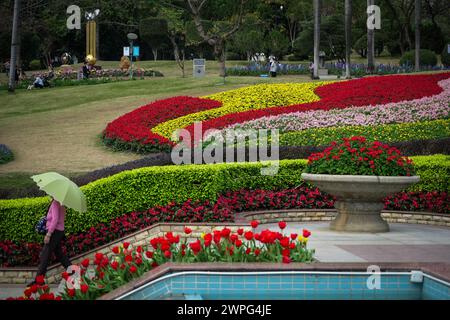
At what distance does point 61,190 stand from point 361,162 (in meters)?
5.15

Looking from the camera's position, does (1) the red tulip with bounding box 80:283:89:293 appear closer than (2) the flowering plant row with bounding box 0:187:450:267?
Yes

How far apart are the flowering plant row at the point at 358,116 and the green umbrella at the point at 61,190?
441 inches

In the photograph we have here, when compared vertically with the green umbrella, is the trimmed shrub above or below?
above

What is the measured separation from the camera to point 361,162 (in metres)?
14.3

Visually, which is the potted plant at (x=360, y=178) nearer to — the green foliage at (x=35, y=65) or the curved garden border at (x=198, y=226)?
the curved garden border at (x=198, y=226)

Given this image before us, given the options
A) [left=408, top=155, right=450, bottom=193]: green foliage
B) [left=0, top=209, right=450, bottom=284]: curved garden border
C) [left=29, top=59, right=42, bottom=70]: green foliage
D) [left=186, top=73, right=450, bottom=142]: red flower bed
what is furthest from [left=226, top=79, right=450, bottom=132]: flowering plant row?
[left=29, top=59, right=42, bottom=70]: green foliage

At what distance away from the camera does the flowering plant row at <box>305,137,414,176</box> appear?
14242 millimetres

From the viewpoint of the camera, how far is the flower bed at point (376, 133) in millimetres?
20891

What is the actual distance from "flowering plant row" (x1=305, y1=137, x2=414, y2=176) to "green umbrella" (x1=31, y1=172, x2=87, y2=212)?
4.47 m

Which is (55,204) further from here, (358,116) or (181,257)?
(358,116)

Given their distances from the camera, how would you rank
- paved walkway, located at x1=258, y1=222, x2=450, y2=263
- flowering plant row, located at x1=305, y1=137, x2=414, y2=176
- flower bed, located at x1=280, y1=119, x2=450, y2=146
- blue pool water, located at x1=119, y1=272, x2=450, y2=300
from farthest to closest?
flower bed, located at x1=280, y1=119, x2=450, y2=146, flowering plant row, located at x1=305, y1=137, x2=414, y2=176, paved walkway, located at x1=258, y1=222, x2=450, y2=263, blue pool water, located at x1=119, y1=272, x2=450, y2=300

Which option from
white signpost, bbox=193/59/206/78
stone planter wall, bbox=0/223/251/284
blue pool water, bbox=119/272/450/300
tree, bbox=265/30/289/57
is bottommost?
stone planter wall, bbox=0/223/251/284

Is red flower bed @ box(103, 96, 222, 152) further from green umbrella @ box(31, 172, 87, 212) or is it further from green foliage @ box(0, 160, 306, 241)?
green umbrella @ box(31, 172, 87, 212)
